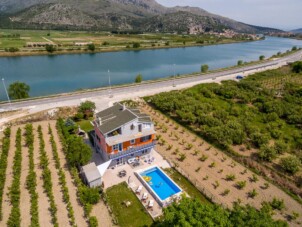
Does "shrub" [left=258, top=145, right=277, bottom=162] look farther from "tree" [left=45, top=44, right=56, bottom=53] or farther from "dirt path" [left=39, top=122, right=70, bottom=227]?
"tree" [left=45, top=44, right=56, bottom=53]

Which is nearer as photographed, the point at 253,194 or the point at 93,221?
the point at 93,221

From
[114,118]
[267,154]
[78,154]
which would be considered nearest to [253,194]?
[267,154]

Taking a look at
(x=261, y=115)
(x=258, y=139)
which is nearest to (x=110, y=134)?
Answer: (x=258, y=139)

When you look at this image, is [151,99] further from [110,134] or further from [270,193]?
[270,193]

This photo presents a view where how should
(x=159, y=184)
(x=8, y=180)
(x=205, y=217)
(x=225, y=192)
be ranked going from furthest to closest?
(x=159, y=184) → (x=8, y=180) → (x=225, y=192) → (x=205, y=217)

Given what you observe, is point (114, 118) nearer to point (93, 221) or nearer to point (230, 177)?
point (93, 221)

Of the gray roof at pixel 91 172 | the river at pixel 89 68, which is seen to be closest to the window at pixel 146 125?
the gray roof at pixel 91 172
